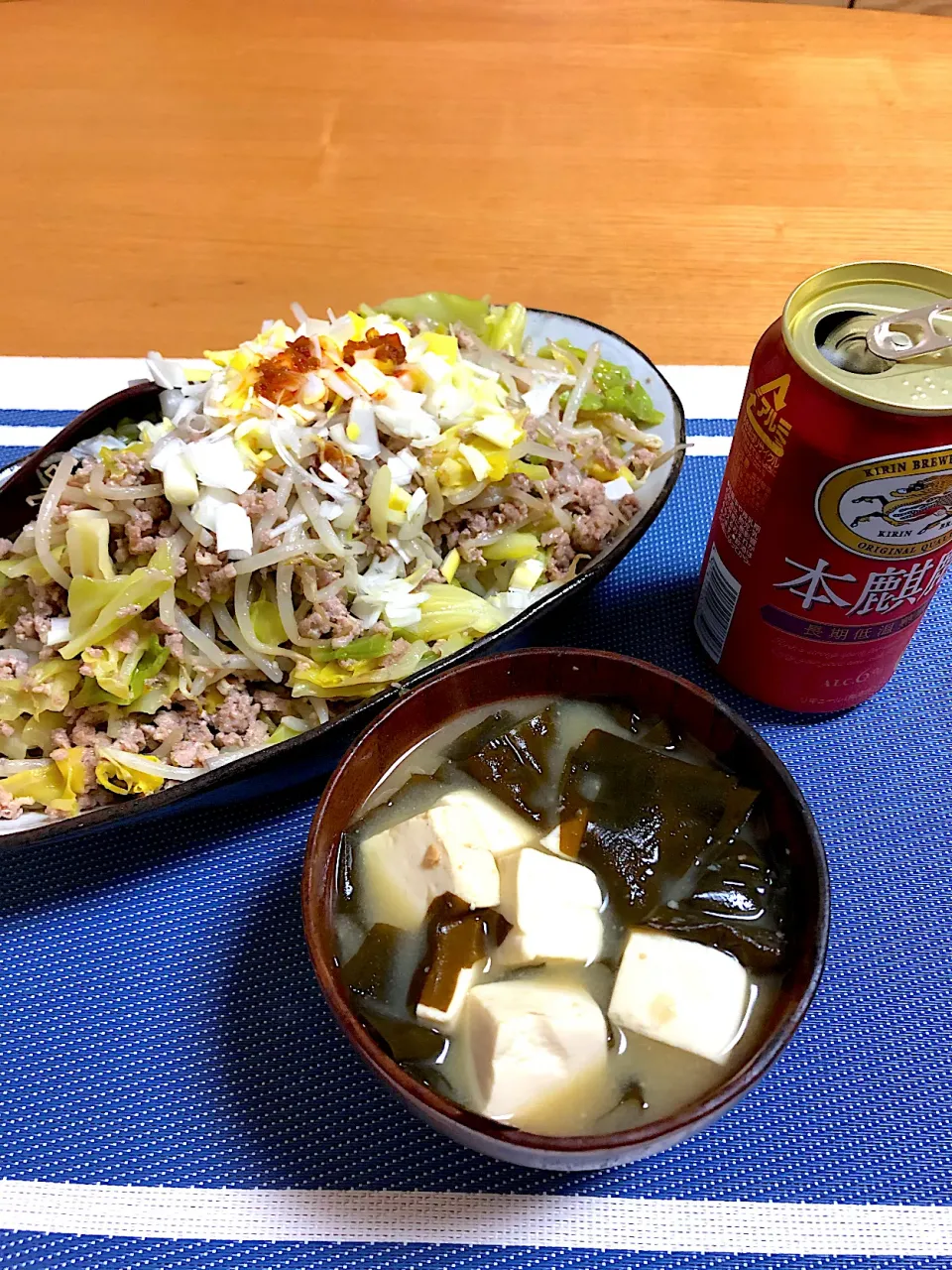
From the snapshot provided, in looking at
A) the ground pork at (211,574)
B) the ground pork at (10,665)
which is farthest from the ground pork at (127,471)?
the ground pork at (10,665)

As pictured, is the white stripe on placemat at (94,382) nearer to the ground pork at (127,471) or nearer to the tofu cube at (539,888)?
the ground pork at (127,471)

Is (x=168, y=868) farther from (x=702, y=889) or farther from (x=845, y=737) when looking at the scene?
(x=845, y=737)

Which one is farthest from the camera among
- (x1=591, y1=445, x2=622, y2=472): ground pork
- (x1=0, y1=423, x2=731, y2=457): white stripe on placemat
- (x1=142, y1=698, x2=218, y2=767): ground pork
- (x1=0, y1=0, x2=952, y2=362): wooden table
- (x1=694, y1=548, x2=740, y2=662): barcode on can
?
(x1=0, y1=0, x2=952, y2=362): wooden table

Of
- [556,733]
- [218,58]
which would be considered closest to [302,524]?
[556,733]

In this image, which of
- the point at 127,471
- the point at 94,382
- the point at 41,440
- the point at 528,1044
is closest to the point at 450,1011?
the point at 528,1044

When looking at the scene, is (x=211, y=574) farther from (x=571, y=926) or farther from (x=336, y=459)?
(x=571, y=926)

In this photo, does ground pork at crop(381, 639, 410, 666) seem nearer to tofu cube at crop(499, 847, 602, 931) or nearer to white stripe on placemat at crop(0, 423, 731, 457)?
tofu cube at crop(499, 847, 602, 931)

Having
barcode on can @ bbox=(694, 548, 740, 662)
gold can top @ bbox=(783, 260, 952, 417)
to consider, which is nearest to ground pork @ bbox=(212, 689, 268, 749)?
barcode on can @ bbox=(694, 548, 740, 662)
